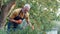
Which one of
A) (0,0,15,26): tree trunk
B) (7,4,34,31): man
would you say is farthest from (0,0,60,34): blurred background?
(7,4,34,31): man

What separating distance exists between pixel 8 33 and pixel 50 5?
179cm

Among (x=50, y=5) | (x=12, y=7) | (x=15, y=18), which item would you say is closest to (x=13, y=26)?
(x=15, y=18)

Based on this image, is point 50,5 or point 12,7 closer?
point 12,7

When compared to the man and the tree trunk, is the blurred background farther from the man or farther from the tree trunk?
the man

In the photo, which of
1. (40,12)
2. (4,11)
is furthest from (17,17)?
(40,12)

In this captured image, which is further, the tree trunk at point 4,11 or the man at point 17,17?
the tree trunk at point 4,11

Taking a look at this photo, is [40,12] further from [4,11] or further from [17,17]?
[17,17]

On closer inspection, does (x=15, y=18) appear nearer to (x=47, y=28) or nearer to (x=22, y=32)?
(x=22, y=32)

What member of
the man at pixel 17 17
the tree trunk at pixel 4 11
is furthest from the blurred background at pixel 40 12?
the man at pixel 17 17

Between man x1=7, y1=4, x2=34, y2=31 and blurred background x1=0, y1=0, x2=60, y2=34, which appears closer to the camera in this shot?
man x1=7, y1=4, x2=34, y2=31

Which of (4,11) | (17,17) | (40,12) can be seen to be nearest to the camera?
(17,17)

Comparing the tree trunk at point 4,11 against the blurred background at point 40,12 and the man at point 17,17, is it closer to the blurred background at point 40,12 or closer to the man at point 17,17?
the blurred background at point 40,12

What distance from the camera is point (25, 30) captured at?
129 inches

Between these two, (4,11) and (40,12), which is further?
(40,12)
